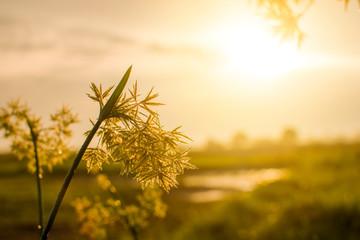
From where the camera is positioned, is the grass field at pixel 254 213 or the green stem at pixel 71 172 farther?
the grass field at pixel 254 213

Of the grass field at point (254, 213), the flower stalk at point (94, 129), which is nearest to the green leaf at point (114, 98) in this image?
the flower stalk at point (94, 129)

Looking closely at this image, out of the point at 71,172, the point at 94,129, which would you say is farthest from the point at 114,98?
the point at 71,172

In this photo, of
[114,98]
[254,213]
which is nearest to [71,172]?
[114,98]

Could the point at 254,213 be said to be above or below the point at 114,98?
below

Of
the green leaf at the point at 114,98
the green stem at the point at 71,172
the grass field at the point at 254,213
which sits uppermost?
the green leaf at the point at 114,98

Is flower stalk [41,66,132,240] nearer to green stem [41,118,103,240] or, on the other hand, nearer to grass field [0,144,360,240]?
green stem [41,118,103,240]

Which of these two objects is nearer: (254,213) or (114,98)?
(114,98)

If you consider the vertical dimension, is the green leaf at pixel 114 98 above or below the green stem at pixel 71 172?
above

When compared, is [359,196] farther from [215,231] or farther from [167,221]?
[167,221]

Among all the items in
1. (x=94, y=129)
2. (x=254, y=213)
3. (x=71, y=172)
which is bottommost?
(x=254, y=213)

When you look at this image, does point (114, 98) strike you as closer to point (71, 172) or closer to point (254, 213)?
point (71, 172)

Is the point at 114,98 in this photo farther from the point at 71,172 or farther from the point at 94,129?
the point at 71,172

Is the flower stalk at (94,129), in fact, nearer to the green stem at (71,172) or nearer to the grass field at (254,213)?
the green stem at (71,172)

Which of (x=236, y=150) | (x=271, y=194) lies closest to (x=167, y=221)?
(x=271, y=194)
